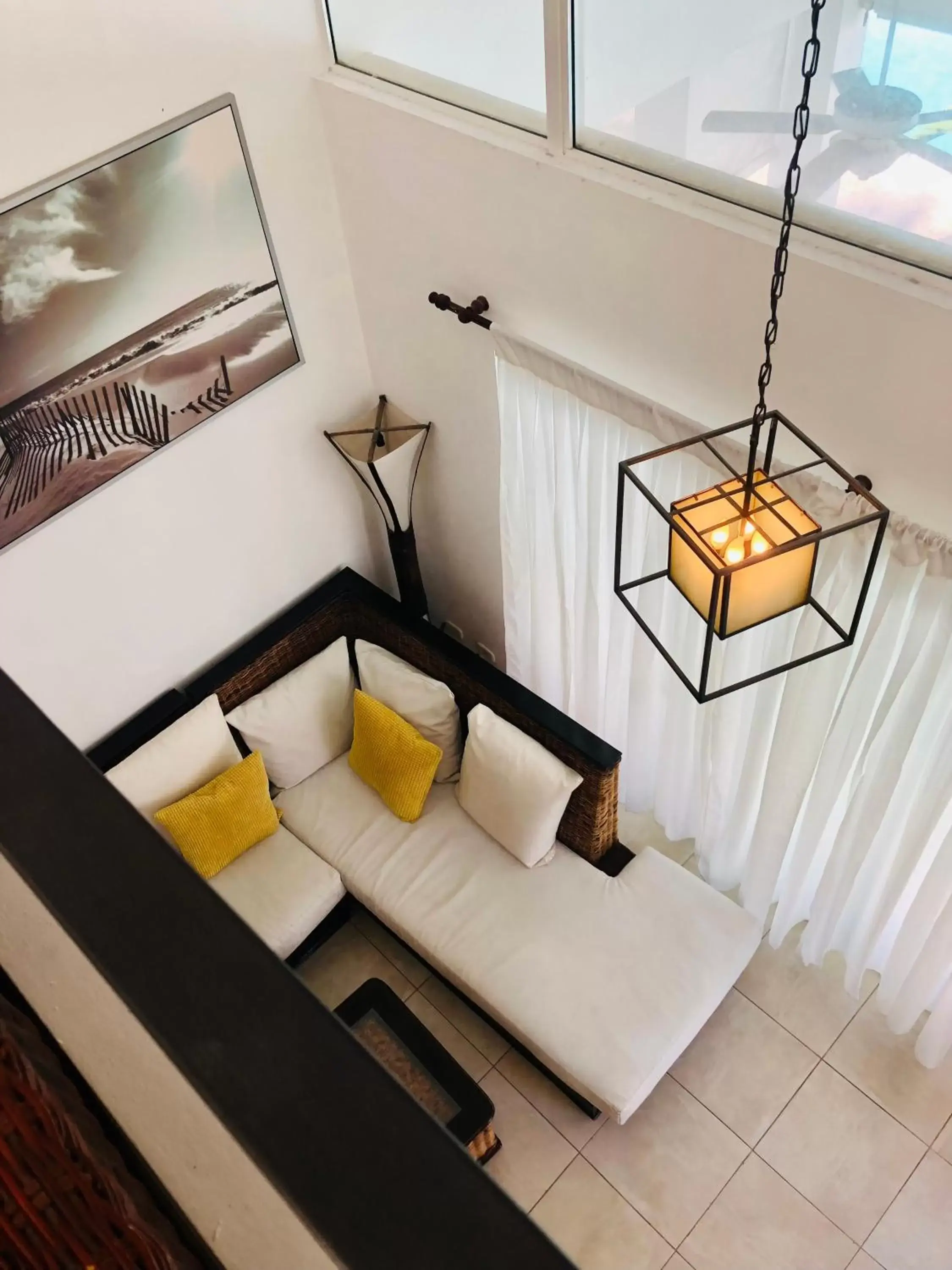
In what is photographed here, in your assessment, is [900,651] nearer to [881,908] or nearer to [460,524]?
[881,908]

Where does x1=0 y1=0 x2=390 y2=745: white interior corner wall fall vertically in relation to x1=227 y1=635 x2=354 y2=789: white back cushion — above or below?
above

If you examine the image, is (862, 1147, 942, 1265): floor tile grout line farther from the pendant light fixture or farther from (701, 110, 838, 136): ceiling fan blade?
(701, 110, 838, 136): ceiling fan blade

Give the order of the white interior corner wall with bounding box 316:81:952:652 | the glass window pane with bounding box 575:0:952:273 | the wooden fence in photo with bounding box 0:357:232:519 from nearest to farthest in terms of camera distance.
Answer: the glass window pane with bounding box 575:0:952:273, the white interior corner wall with bounding box 316:81:952:652, the wooden fence in photo with bounding box 0:357:232:519

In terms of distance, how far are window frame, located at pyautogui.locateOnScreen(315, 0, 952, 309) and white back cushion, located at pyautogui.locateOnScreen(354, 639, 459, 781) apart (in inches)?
67.4

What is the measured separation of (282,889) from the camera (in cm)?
337

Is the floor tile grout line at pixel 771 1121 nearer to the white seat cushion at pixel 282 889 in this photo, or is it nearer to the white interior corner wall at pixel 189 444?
the white seat cushion at pixel 282 889

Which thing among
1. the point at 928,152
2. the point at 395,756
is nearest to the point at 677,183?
the point at 928,152

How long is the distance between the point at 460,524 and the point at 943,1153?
2436 mm

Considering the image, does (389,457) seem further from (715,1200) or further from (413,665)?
(715,1200)

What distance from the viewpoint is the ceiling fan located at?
1.89m

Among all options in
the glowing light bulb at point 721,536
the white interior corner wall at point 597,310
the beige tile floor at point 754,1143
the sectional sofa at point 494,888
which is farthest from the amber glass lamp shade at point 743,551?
the beige tile floor at point 754,1143

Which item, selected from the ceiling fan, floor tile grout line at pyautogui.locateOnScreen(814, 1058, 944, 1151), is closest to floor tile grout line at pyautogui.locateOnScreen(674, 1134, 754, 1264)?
floor tile grout line at pyautogui.locateOnScreen(814, 1058, 944, 1151)

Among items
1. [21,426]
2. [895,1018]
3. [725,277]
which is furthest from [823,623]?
[21,426]

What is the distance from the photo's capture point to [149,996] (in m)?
0.60
